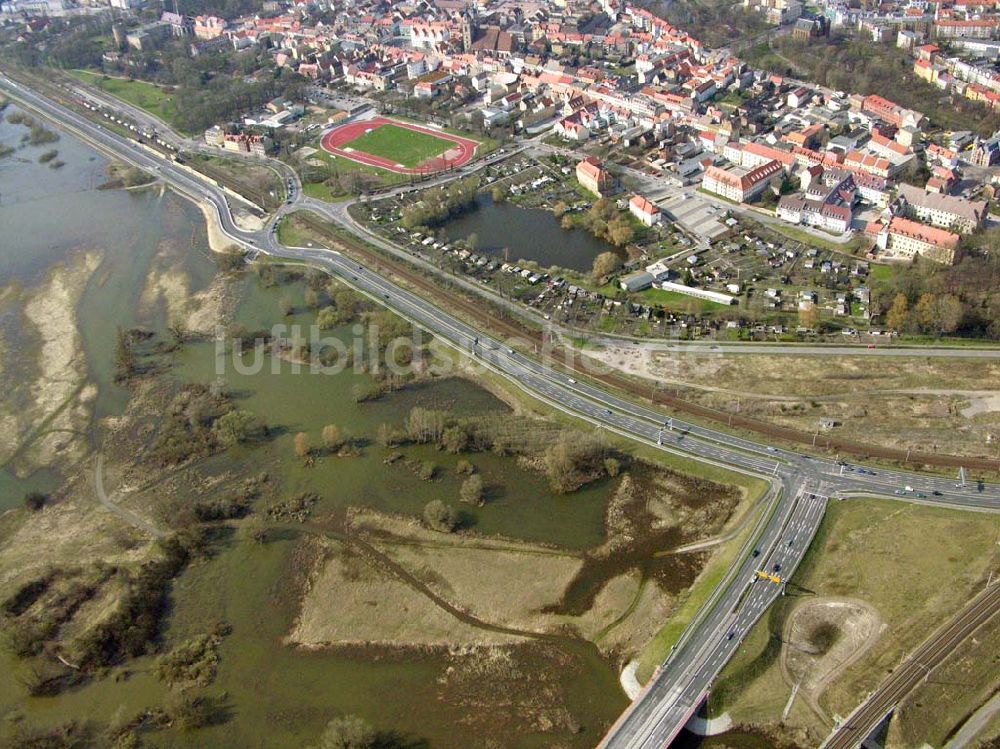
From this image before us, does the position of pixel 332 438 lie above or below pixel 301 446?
above

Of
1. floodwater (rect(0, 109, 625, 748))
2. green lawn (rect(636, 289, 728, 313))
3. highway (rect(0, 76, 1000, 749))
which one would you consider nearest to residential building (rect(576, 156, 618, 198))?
green lawn (rect(636, 289, 728, 313))

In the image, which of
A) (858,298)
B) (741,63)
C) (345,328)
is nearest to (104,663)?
(345,328)

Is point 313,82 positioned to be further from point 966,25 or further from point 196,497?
point 966,25

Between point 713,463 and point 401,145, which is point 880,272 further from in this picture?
point 401,145

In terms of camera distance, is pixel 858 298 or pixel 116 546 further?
pixel 858 298

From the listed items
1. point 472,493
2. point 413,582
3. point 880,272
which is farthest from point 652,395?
point 880,272

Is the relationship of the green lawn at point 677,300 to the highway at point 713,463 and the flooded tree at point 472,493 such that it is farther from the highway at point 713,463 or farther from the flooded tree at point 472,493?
the flooded tree at point 472,493
